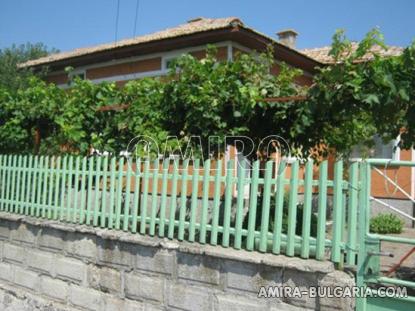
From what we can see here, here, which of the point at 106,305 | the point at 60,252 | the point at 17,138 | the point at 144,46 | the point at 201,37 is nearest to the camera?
the point at 106,305

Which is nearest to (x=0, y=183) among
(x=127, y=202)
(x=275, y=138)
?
(x=127, y=202)

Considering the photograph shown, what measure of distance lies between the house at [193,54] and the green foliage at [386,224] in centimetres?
71

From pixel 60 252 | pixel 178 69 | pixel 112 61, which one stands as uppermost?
pixel 112 61

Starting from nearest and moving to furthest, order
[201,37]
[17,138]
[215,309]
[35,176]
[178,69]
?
[215,309] < [35,176] < [178,69] < [17,138] < [201,37]

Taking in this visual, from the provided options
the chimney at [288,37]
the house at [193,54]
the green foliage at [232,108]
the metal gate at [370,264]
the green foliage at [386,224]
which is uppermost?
the chimney at [288,37]

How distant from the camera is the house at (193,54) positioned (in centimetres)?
1100

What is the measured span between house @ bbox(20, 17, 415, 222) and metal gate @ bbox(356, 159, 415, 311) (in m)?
6.40

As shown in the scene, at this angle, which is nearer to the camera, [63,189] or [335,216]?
[335,216]

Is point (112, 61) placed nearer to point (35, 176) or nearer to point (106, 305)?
point (35, 176)

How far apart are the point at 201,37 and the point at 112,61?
3.95 meters

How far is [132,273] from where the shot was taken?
4.48m

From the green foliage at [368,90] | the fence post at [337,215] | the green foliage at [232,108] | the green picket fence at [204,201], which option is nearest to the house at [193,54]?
the green foliage at [232,108]

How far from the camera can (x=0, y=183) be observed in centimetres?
633

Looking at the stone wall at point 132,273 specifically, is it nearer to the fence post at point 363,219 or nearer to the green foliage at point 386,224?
the fence post at point 363,219
